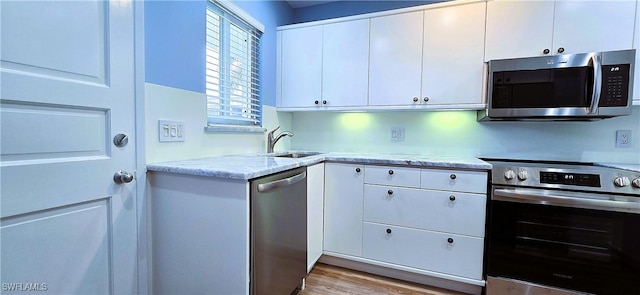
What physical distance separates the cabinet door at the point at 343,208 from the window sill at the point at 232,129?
0.67 meters

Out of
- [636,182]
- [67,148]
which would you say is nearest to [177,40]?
[67,148]

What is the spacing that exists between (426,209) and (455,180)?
271 millimetres

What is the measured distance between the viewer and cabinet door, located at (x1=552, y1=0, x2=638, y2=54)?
1.66m

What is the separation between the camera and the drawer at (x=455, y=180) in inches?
67.5

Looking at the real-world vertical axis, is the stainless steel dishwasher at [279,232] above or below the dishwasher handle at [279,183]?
below

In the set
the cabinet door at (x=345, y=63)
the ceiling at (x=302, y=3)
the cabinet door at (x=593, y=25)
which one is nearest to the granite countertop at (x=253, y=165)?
the cabinet door at (x=345, y=63)

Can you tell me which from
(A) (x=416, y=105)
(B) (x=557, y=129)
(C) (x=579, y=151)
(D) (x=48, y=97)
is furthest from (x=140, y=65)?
(C) (x=579, y=151)

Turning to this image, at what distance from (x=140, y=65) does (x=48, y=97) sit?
412 mm

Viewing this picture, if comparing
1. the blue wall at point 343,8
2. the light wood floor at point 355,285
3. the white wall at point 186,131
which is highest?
the blue wall at point 343,8

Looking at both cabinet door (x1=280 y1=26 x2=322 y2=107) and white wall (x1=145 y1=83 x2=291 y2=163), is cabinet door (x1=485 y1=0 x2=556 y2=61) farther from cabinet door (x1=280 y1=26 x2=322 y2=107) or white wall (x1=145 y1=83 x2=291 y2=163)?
white wall (x1=145 y1=83 x2=291 y2=163)

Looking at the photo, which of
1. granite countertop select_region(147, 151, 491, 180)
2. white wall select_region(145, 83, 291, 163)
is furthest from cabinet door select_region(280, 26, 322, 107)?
granite countertop select_region(147, 151, 491, 180)

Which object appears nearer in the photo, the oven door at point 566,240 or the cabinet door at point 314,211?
the oven door at point 566,240

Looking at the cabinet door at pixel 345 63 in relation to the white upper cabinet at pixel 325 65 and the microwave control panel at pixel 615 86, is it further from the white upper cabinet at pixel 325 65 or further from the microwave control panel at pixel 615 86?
the microwave control panel at pixel 615 86

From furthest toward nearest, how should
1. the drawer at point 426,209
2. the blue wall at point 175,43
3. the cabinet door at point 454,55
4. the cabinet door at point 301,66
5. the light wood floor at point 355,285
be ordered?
1. the cabinet door at point 301,66
2. the cabinet door at point 454,55
3. the light wood floor at point 355,285
4. the drawer at point 426,209
5. the blue wall at point 175,43
